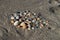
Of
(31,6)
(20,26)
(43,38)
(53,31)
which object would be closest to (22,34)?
(20,26)

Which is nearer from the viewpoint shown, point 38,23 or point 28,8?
point 38,23

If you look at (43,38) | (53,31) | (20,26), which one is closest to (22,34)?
(20,26)

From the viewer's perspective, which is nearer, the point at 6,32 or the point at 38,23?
the point at 6,32

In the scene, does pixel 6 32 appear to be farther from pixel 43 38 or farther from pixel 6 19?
pixel 43 38

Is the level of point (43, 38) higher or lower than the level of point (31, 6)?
lower

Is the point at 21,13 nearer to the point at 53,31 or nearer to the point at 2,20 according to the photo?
the point at 2,20

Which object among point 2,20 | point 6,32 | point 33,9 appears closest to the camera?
point 6,32

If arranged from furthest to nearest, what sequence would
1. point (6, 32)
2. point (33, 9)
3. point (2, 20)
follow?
point (33, 9) → point (2, 20) → point (6, 32)
